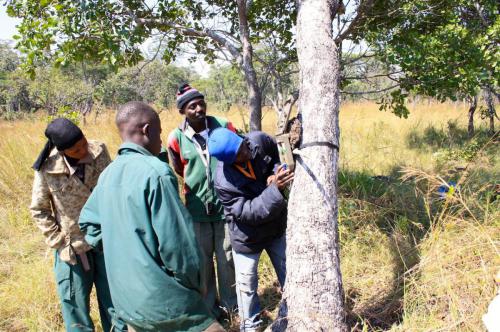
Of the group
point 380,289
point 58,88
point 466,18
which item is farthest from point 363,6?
point 58,88

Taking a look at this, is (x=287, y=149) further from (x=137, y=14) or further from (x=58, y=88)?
(x=58, y=88)

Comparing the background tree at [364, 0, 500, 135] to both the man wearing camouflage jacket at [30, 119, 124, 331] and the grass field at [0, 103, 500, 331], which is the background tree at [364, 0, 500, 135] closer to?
the grass field at [0, 103, 500, 331]

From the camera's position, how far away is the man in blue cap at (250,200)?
86.2 inches

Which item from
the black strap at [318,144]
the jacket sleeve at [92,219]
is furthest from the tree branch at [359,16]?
the jacket sleeve at [92,219]

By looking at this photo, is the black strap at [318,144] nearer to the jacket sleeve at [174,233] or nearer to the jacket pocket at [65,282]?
the jacket sleeve at [174,233]

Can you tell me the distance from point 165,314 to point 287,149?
97 cm

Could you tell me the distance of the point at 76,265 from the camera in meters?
2.51

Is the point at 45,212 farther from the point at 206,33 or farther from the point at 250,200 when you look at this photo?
the point at 206,33

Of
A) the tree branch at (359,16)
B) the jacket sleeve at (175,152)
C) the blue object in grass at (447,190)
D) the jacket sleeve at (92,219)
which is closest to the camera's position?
the jacket sleeve at (92,219)

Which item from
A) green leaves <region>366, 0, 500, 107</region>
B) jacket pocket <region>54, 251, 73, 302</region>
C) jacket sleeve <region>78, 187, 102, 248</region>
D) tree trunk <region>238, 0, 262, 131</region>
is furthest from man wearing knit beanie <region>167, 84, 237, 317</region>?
green leaves <region>366, 0, 500, 107</region>

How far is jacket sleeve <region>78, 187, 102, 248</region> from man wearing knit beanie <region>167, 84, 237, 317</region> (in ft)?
3.50

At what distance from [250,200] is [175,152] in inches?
40.1

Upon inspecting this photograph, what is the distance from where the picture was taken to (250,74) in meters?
3.68

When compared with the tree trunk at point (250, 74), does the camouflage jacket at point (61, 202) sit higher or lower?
lower
